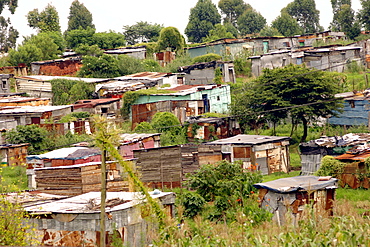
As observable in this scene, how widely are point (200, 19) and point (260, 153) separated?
50.4m

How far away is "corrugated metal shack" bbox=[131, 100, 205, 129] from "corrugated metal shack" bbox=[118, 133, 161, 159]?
18.6 ft

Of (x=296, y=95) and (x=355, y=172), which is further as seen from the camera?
(x=296, y=95)

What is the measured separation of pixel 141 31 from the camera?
67.4 m

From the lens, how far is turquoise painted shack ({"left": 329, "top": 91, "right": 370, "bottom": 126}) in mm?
28953

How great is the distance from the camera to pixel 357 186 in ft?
66.2

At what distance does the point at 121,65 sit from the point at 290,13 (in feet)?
118

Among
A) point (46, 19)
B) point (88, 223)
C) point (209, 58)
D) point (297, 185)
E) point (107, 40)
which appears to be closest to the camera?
point (88, 223)

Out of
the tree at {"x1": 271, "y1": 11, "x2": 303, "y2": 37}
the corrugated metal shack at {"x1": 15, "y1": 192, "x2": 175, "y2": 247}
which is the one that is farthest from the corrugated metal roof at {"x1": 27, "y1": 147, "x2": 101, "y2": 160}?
the tree at {"x1": 271, "y1": 11, "x2": 303, "y2": 37}

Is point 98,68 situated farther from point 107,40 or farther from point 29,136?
point 29,136

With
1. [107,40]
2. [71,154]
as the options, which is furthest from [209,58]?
[71,154]

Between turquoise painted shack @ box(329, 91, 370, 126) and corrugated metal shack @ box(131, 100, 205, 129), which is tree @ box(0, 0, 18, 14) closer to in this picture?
corrugated metal shack @ box(131, 100, 205, 129)

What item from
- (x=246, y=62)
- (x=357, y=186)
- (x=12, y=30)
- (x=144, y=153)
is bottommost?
(x=357, y=186)

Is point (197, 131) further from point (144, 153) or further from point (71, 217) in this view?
point (71, 217)

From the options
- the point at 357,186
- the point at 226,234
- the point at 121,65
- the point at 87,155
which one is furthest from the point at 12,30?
the point at 226,234
